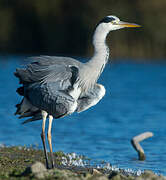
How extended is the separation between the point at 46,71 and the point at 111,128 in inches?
286

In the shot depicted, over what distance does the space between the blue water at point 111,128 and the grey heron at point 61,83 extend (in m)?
0.44

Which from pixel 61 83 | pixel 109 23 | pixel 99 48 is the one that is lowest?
pixel 61 83

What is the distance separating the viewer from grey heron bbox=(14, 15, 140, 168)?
8438 mm

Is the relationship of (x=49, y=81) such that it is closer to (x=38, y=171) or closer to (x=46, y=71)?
(x=46, y=71)

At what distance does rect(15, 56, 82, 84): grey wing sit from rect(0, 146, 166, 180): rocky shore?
4.80 feet

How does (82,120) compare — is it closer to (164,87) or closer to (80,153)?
(80,153)

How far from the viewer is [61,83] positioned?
336 inches

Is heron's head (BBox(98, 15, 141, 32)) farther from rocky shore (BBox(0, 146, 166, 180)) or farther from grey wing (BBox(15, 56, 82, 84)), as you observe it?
rocky shore (BBox(0, 146, 166, 180))

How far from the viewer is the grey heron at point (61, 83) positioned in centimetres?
844

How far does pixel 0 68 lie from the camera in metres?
39.2

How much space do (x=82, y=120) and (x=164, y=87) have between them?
12366 millimetres

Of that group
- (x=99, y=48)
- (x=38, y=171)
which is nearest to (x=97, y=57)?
(x=99, y=48)

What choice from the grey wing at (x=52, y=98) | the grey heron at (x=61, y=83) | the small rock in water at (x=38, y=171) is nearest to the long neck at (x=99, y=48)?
the grey heron at (x=61, y=83)

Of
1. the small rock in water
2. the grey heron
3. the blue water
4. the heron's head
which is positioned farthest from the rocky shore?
the heron's head
